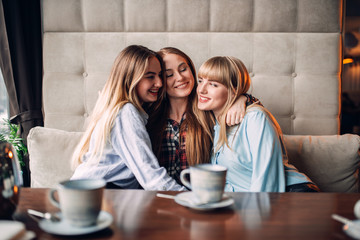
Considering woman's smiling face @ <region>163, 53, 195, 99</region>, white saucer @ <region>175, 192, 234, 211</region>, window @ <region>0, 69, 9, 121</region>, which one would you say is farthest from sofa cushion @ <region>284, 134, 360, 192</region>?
window @ <region>0, 69, 9, 121</region>

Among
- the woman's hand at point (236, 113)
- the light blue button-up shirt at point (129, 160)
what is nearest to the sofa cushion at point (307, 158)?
the light blue button-up shirt at point (129, 160)

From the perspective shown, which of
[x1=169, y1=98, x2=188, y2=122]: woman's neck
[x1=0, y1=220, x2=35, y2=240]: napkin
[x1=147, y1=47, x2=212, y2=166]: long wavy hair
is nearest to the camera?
[x1=0, y1=220, x2=35, y2=240]: napkin

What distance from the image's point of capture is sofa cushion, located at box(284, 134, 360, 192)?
166 centimetres

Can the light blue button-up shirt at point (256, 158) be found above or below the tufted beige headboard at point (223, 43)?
below

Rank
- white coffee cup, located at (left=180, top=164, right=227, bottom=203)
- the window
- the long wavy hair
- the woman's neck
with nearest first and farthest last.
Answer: white coffee cup, located at (left=180, top=164, right=227, bottom=203), the long wavy hair, the woman's neck, the window

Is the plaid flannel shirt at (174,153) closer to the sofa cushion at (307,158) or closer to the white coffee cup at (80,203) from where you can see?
the sofa cushion at (307,158)

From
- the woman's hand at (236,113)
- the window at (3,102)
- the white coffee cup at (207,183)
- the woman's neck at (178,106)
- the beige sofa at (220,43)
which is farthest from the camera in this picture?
the window at (3,102)

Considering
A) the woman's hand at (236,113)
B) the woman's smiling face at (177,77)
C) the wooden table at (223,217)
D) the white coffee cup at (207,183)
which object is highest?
the woman's smiling face at (177,77)

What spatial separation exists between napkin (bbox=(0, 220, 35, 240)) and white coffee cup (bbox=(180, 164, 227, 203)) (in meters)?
0.35

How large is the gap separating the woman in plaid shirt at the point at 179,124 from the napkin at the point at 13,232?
1059 mm

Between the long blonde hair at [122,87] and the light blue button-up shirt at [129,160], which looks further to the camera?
the long blonde hair at [122,87]

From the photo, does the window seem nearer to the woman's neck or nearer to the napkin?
the woman's neck

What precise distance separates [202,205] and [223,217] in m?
0.06

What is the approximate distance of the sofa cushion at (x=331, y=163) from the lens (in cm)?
166
